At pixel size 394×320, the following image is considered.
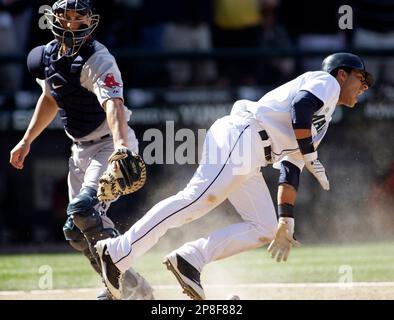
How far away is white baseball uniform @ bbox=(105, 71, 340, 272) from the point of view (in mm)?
5867

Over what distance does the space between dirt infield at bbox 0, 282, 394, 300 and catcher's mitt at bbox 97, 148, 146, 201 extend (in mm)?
1182

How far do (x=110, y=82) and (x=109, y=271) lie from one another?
1.14 meters

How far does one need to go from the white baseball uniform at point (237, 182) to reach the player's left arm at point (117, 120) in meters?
0.44

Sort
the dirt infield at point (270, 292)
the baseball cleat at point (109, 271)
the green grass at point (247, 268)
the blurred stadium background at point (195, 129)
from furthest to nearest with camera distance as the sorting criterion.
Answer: the blurred stadium background at point (195, 129) < the green grass at point (247, 268) < the dirt infield at point (270, 292) < the baseball cleat at point (109, 271)

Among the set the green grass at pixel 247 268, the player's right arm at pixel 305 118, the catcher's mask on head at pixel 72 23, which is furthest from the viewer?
the green grass at pixel 247 268

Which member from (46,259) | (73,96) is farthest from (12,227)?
(73,96)

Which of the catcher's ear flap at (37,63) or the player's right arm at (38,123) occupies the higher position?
the catcher's ear flap at (37,63)

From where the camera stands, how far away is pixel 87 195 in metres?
6.21

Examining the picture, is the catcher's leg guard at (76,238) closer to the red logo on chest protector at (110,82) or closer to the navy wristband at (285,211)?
the red logo on chest protector at (110,82)

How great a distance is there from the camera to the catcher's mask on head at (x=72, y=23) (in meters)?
6.34
